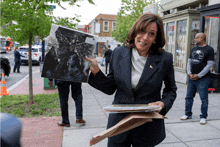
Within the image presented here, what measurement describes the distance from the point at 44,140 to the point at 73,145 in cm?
61

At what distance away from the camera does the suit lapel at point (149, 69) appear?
1.97 m

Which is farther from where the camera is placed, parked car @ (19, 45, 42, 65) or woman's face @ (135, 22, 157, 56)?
parked car @ (19, 45, 42, 65)

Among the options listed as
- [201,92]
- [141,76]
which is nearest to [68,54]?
[141,76]

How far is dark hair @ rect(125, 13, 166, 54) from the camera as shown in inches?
77.3

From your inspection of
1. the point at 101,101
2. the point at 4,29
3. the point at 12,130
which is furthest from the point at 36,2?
the point at 12,130

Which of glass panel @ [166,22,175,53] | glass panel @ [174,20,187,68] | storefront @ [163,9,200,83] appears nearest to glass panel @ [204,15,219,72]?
storefront @ [163,9,200,83]

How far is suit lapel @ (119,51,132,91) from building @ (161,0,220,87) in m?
7.82

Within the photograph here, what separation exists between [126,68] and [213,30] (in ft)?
28.3

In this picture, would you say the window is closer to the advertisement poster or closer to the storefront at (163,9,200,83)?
the storefront at (163,9,200,83)

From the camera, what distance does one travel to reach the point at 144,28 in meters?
1.96

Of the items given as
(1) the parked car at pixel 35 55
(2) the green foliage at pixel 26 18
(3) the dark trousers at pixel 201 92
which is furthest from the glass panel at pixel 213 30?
(1) the parked car at pixel 35 55

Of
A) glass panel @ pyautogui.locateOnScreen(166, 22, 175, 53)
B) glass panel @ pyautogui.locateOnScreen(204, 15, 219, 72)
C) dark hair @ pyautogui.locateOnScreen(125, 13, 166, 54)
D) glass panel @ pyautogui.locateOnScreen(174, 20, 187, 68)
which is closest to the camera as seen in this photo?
dark hair @ pyautogui.locateOnScreen(125, 13, 166, 54)

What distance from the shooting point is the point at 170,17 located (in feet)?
41.7

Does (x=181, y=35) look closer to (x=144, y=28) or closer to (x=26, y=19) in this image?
(x=26, y=19)
